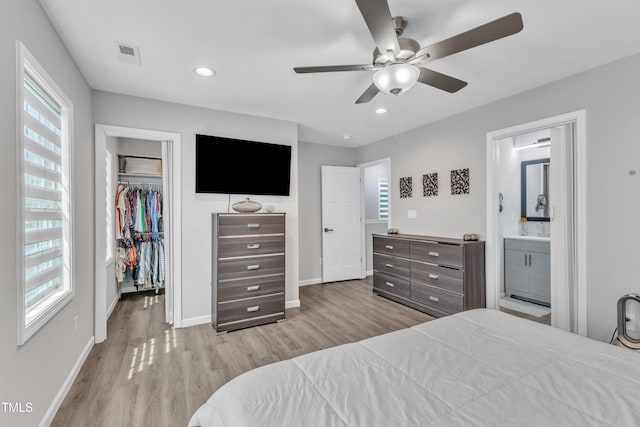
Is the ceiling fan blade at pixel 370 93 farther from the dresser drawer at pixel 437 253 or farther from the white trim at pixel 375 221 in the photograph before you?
the white trim at pixel 375 221

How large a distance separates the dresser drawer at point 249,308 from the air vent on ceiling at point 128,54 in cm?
238

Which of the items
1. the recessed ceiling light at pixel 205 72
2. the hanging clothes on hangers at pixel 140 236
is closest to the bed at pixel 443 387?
the recessed ceiling light at pixel 205 72

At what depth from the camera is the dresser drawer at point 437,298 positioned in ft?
11.1

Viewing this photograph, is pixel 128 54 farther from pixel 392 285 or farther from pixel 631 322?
pixel 631 322

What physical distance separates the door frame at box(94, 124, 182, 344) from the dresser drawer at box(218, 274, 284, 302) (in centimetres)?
57

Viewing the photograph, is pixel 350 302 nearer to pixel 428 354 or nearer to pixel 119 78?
pixel 428 354

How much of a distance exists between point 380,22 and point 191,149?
2612 mm

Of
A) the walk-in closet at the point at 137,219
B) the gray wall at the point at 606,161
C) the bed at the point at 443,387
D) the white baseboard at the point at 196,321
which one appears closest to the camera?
the bed at the point at 443,387

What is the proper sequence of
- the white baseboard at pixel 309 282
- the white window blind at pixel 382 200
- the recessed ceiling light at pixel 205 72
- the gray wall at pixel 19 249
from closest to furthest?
the gray wall at pixel 19 249
the recessed ceiling light at pixel 205 72
the white baseboard at pixel 309 282
the white window blind at pixel 382 200

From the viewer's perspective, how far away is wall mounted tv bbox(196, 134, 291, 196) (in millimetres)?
3411

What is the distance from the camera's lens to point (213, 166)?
344 centimetres

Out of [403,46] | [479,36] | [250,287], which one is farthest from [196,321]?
[479,36]

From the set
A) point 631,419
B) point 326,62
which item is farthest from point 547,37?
point 631,419

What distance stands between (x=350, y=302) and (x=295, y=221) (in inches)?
55.3
